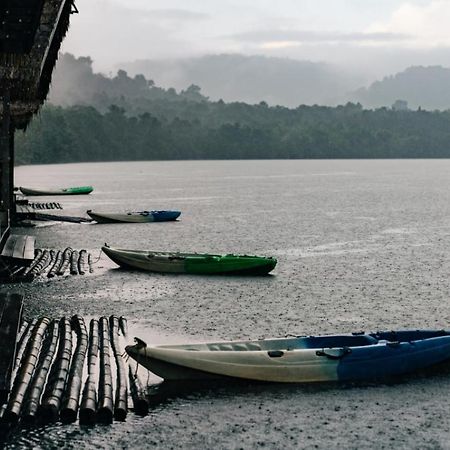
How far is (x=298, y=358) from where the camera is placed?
1859 centimetres

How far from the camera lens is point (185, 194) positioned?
108 metres

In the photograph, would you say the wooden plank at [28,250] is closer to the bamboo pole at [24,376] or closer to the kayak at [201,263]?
the kayak at [201,263]

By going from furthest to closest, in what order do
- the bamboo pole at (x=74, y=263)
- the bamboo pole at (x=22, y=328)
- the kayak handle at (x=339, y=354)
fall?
the bamboo pole at (x=74, y=263), the bamboo pole at (x=22, y=328), the kayak handle at (x=339, y=354)

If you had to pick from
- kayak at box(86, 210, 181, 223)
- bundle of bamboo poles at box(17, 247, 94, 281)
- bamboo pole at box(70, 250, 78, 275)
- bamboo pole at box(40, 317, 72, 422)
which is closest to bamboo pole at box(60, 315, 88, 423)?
bamboo pole at box(40, 317, 72, 422)

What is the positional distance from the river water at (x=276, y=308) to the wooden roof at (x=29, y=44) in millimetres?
7677

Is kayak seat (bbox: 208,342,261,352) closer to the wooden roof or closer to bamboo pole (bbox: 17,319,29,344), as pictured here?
bamboo pole (bbox: 17,319,29,344)

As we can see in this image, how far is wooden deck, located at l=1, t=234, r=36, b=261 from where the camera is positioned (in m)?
30.4

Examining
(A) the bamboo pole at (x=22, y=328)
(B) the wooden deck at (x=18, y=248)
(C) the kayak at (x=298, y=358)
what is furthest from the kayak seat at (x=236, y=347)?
(B) the wooden deck at (x=18, y=248)

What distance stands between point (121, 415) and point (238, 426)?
8.23 ft

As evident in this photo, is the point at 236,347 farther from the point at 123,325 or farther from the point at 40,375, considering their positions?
the point at 123,325

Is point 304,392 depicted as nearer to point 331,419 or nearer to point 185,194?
point 331,419

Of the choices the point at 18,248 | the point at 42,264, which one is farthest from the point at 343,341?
the point at 42,264

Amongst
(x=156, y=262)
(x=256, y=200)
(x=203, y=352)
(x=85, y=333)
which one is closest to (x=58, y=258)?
(x=156, y=262)

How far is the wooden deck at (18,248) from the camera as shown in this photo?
99.7ft
